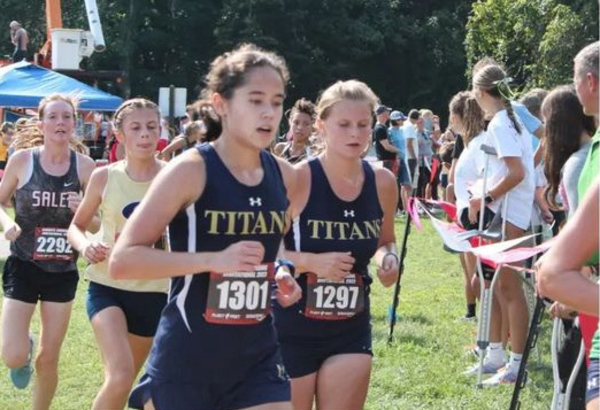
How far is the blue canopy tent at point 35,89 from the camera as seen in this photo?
20.3 meters

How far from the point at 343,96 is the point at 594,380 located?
81.9 inches

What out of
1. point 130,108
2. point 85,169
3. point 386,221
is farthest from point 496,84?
point 85,169

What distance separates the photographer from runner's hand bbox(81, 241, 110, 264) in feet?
17.0

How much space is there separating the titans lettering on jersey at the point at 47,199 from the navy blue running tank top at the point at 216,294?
2697mm

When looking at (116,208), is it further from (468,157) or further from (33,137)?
(468,157)

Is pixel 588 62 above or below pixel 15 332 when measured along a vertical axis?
above

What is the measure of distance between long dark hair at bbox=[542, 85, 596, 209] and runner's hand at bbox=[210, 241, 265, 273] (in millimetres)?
2085

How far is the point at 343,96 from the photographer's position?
4914 mm

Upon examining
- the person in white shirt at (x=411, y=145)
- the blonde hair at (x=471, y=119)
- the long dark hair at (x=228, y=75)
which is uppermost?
the long dark hair at (x=228, y=75)

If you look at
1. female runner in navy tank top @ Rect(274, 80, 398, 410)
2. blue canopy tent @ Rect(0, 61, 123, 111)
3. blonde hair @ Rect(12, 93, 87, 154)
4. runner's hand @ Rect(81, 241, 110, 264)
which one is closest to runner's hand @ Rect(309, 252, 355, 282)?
female runner in navy tank top @ Rect(274, 80, 398, 410)

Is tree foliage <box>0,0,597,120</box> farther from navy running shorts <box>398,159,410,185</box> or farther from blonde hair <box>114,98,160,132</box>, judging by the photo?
blonde hair <box>114,98,160,132</box>

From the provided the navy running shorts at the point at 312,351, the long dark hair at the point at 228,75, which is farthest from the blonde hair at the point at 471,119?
the long dark hair at the point at 228,75

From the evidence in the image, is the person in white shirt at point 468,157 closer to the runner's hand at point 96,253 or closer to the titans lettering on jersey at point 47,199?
the titans lettering on jersey at point 47,199

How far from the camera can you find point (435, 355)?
830 cm
